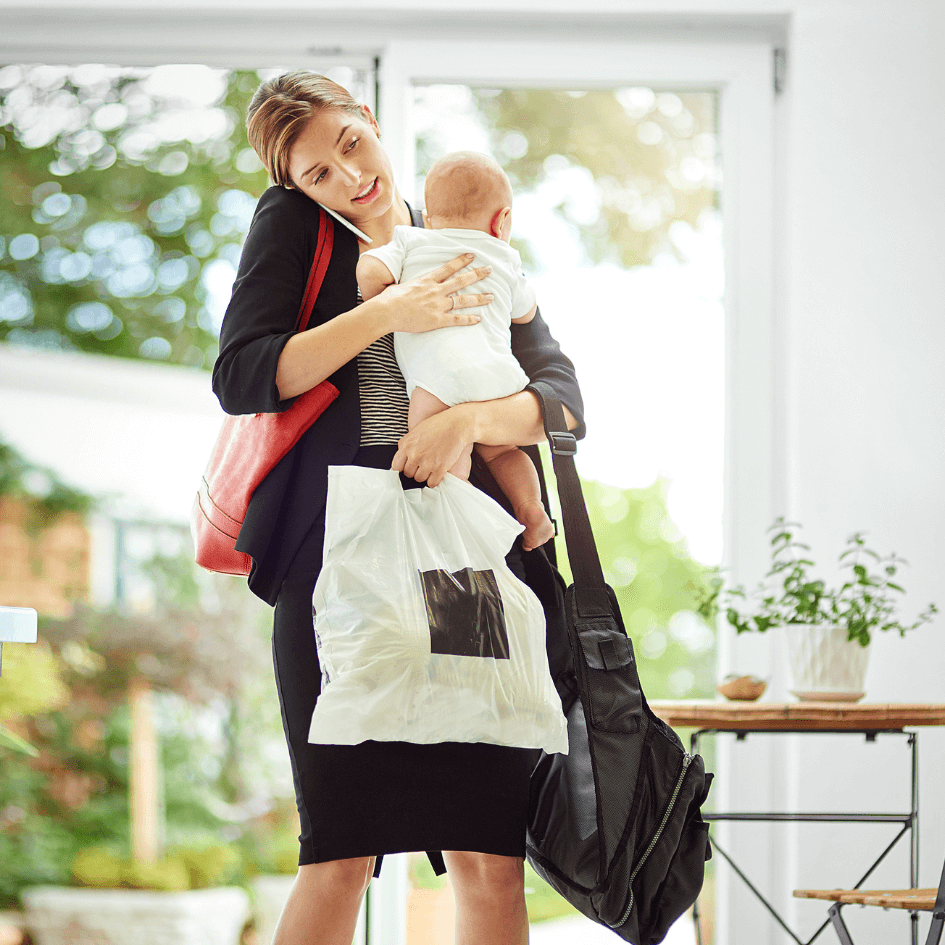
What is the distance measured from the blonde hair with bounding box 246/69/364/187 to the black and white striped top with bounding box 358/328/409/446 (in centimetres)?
25

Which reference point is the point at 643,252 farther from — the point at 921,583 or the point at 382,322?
the point at 382,322

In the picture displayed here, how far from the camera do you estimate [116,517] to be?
2.13 m

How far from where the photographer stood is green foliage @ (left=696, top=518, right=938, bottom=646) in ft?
5.85

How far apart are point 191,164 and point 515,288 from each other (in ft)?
3.99

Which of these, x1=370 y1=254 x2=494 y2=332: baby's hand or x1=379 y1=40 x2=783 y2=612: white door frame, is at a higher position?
x1=379 y1=40 x2=783 y2=612: white door frame

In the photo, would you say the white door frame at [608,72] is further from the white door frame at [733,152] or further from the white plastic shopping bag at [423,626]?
the white plastic shopping bag at [423,626]

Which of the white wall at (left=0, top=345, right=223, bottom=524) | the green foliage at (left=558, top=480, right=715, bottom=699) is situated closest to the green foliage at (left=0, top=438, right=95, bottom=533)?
the white wall at (left=0, top=345, right=223, bottom=524)

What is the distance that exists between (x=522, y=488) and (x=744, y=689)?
0.77 metres

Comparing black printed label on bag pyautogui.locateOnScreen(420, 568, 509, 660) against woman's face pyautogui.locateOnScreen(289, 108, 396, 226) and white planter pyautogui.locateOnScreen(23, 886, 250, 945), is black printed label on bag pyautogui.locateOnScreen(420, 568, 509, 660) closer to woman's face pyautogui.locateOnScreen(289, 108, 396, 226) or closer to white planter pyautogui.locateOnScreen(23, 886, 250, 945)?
woman's face pyautogui.locateOnScreen(289, 108, 396, 226)

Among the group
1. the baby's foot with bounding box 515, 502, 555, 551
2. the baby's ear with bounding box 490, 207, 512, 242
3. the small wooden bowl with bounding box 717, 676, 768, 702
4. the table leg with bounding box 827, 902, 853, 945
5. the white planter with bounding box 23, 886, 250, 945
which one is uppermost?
the baby's ear with bounding box 490, 207, 512, 242

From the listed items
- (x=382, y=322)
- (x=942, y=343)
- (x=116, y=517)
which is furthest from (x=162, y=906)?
(x=942, y=343)

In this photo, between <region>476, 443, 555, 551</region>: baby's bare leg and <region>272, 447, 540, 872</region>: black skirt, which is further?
<region>476, 443, 555, 551</region>: baby's bare leg

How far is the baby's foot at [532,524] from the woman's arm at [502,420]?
3.1 inches

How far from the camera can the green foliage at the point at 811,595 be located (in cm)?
178
